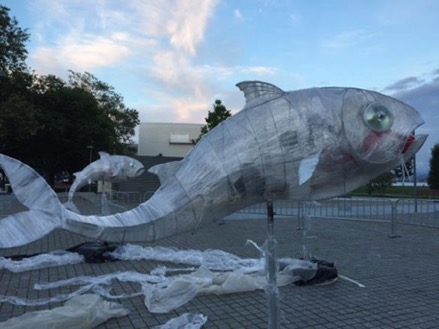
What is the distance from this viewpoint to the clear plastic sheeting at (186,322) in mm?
4688

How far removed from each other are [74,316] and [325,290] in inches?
150

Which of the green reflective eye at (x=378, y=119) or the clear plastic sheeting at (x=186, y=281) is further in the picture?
the clear plastic sheeting at (x=186, y=281)

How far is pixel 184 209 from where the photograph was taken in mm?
3887

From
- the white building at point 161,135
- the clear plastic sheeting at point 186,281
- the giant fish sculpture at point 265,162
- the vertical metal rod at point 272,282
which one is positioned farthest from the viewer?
the white building at point 161,135

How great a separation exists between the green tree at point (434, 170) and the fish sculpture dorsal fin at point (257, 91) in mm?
34280


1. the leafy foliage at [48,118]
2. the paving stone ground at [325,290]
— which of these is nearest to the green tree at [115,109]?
the leafy foliage at [48,118]

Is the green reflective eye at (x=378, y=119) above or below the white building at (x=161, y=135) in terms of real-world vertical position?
below

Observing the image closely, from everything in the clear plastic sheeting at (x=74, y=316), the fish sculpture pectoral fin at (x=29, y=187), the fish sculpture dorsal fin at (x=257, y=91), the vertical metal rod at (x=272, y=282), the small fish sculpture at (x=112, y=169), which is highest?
the fish sculpture dorsal fin at (x=257, y=91)

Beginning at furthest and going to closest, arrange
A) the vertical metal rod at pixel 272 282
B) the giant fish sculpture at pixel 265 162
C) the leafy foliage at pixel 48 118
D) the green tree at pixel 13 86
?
1. the leafy foliage at pixel 48 118
2. the green tree at pixel 13 86
3. the vertical metal rod at pixel 272 282
4. the giant fish sculpture at pixel 265 162

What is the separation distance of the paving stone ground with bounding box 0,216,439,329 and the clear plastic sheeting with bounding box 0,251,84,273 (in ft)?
0.80

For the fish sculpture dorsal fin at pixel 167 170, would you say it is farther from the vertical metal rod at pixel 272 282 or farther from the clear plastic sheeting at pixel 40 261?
the clear plastic sheeting at pixel 40 261

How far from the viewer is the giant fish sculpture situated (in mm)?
3357

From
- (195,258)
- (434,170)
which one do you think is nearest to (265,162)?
(195,258)

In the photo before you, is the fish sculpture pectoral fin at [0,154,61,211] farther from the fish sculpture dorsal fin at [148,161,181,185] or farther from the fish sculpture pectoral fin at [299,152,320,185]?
the fish sculpture pectoral fin at [299,152,320,185]
